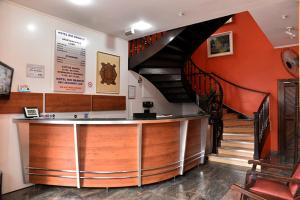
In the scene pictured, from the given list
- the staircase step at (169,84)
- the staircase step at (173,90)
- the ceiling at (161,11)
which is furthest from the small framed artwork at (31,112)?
the staircase step at (173,90)

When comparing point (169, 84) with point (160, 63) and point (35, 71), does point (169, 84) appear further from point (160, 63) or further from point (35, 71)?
point (35, 71)

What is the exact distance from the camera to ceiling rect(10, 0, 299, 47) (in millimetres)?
3188

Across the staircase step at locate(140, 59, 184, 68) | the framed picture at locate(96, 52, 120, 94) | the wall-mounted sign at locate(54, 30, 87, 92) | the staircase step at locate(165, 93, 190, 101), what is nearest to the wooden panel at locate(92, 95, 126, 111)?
the framed picture at locate(96, 52, 120, 94)

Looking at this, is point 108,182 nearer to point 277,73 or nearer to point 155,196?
point 155,196

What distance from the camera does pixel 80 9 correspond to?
3.40 m

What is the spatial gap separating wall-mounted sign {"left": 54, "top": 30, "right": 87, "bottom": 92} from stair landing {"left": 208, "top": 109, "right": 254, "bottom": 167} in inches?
139

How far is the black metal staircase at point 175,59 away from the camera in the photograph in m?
4.89

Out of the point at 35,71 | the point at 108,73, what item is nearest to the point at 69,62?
the point at 35,71

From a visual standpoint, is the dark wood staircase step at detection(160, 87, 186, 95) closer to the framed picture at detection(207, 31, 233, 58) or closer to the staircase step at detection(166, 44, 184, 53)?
the staircase step at detection(166, 44, 184, 53)

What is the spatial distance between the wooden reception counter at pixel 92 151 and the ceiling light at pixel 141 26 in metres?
2.04

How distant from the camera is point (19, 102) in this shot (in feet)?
10.6

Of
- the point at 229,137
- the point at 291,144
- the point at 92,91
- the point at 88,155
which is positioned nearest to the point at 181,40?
the point at 92,91

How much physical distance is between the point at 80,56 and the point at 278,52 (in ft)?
17.6

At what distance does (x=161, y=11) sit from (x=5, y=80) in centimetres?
270
